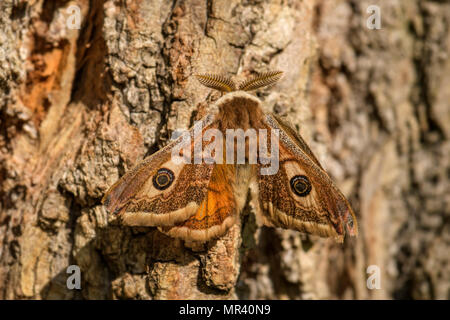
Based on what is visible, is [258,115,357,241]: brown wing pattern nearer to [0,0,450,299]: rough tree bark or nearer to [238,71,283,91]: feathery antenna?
[238,71,283,91]: feathery antenna

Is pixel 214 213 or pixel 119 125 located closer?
pixel 214 213

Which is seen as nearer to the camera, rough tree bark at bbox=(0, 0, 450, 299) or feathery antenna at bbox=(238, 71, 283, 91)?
feathery antenna at bbox=(238, 71, 283, 91)

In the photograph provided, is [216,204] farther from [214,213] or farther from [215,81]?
[215,81]

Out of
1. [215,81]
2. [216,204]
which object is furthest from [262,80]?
[216,204]

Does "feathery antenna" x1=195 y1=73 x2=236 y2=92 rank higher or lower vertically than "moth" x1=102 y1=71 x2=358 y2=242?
higher

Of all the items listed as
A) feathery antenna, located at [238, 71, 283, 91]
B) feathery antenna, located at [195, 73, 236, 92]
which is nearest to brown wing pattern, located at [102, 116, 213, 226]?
feathery antenna, located at [195, 73, 236, 92]

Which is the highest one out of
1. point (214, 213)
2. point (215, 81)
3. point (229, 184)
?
point (215, 81)

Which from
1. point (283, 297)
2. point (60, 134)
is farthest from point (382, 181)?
point (60, 134)

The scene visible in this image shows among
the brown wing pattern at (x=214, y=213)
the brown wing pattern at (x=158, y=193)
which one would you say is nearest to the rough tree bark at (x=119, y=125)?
the brown wing pattern at (x=214, y=213)

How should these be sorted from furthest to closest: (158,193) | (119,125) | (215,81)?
(119,125)
(215,81)
(158,193)
